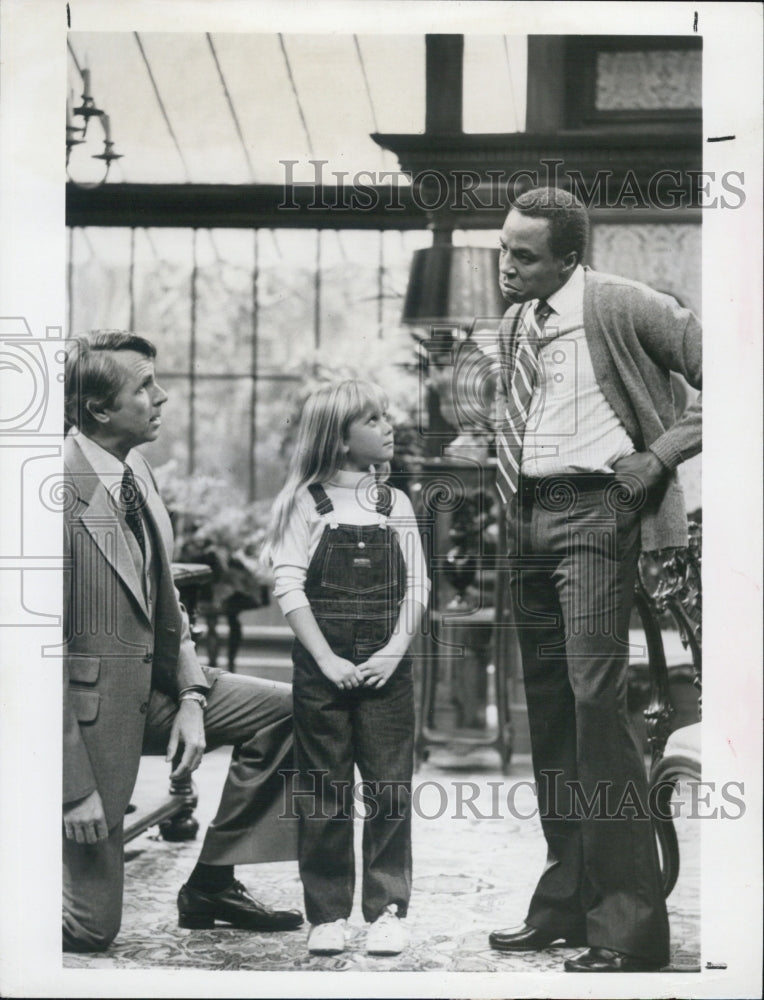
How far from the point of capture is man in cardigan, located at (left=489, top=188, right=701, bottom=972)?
3086 mm

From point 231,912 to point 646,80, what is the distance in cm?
245

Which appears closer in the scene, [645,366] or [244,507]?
[645,366]

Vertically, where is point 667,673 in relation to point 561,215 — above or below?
below

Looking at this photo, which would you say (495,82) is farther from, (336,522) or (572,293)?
(336,522)

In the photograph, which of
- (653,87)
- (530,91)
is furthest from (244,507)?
(653,87)

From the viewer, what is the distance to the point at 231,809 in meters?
3.20

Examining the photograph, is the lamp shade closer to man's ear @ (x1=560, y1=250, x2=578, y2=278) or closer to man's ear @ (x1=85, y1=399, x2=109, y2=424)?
man's ear @ (x1=560, y1=250, x2=578, y2=278)

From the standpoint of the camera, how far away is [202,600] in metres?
3.41

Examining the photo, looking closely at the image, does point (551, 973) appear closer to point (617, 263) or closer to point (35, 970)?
point (35, 970)

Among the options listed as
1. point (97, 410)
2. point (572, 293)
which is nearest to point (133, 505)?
point (97, 410)

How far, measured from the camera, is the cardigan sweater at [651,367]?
3082mm

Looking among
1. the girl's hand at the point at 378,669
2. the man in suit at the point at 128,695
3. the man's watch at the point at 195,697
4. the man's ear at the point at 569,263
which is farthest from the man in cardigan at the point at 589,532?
Answer: the man's watch at the point at 195,697

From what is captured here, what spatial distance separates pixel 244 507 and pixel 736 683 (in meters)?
1.38

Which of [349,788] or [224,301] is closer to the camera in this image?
[349,788]
